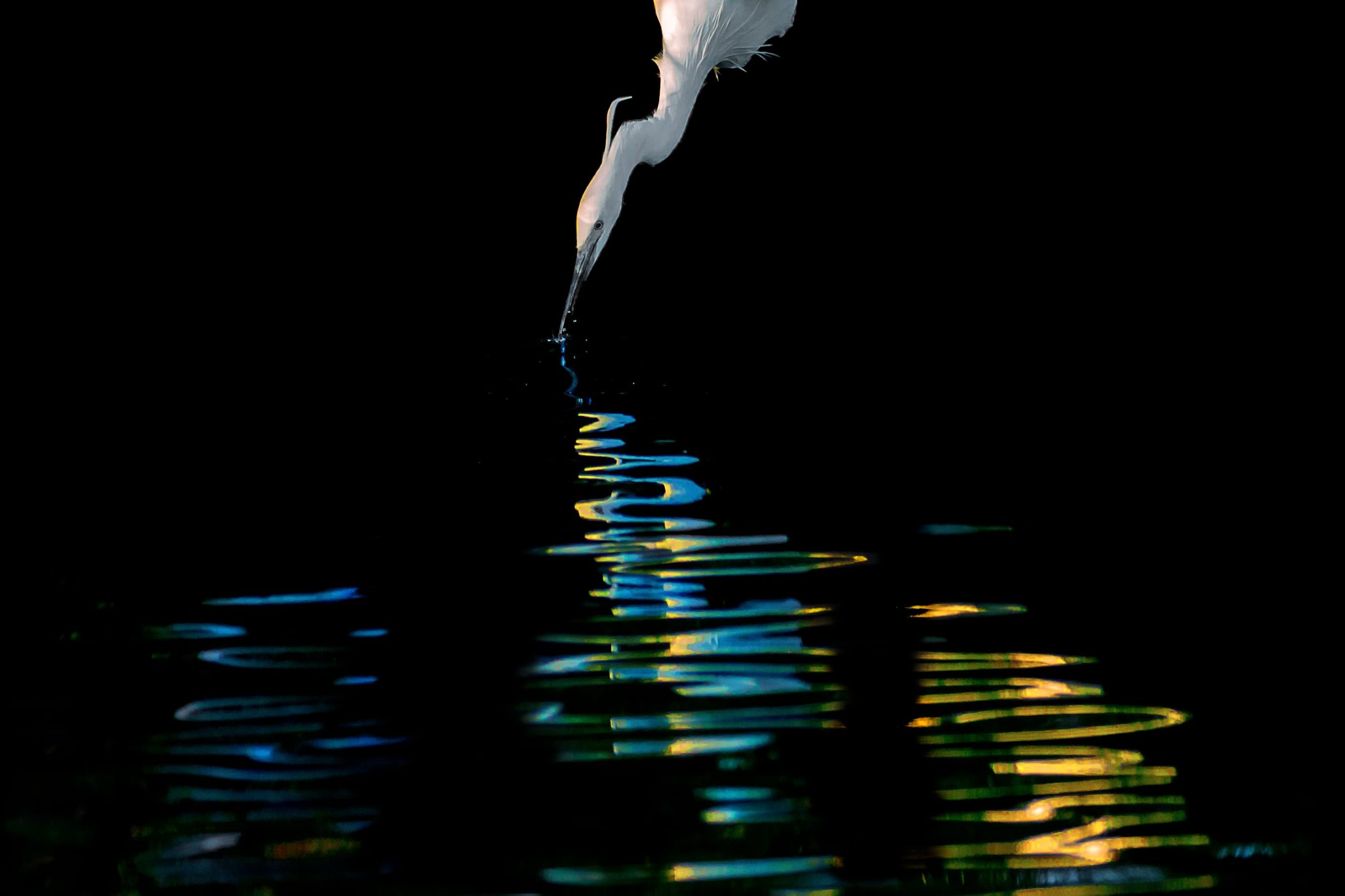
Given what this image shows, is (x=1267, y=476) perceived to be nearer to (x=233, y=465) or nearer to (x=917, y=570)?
(x=917, y=570)

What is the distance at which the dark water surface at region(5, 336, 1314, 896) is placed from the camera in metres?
1.72

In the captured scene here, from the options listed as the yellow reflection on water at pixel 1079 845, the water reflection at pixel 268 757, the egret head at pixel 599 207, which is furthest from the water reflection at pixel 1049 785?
the egret head at pixel 599 207

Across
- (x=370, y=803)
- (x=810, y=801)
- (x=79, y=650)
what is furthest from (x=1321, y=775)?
(x=79, y=650)

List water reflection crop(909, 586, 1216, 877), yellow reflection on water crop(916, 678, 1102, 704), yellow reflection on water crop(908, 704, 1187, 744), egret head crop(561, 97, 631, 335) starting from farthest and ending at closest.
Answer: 1. egret head crop(561, 97, 631, 335)
2. yellow reflection on water crop(916, 678, 1102, 704)
3. yellow reflection on water crop(908, 704, 1187, 744)
4. water reflection crop(909, 586, 1216, 877)

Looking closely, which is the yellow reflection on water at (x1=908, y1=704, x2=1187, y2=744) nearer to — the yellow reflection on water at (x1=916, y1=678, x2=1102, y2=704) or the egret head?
the yellow reflection on water at (x1=916, y1=678, x2=1102, y2=704)

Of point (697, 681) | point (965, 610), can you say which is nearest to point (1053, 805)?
point (697, 681)

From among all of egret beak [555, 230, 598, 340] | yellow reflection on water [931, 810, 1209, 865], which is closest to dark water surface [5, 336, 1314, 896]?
yellow reflection on water [931, 810, 1209, 865]

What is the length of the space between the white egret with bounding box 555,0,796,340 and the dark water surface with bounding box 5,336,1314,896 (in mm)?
1547

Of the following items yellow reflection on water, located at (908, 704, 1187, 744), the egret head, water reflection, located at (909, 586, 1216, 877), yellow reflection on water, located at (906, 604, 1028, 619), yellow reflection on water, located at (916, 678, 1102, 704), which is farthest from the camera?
the egret head

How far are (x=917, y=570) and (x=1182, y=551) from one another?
1.88ft

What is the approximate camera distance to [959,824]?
176 centimetres

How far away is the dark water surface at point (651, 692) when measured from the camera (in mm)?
1716

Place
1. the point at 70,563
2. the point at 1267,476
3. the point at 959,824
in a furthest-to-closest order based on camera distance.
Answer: the point at 1267,476
the point at 70,563
the point at 959,824

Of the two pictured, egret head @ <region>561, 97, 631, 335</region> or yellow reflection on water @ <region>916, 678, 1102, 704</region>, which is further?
egret head @ <region>561, 97, 631, 335</region>
